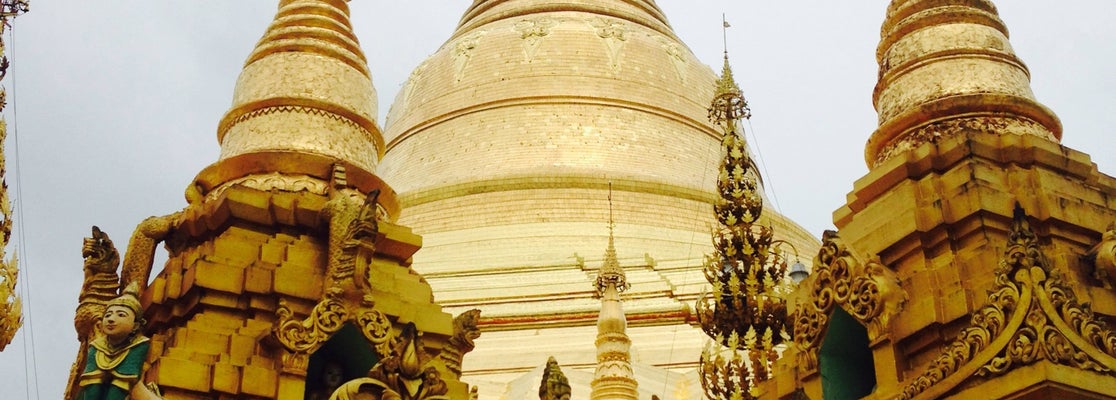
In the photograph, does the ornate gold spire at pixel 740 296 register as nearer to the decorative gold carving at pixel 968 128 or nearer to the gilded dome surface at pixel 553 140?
the decorative gold carving at pixel 968 128

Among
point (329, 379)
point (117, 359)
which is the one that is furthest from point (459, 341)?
point (117, 359)

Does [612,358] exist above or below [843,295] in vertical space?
above

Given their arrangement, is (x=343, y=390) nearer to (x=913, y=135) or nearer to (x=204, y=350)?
(x=204, y=350)

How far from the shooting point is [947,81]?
33.3 feet

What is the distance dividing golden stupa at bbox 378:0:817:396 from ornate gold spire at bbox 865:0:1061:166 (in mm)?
10867

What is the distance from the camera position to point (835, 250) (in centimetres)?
877

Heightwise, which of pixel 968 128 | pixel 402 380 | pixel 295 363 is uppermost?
pixel 968 128

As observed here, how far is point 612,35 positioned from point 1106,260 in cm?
2223

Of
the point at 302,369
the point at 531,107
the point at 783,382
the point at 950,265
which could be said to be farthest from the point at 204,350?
the point at 531,107

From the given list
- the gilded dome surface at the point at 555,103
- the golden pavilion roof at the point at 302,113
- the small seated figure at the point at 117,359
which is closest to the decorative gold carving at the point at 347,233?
the golden pavilion roof at the point at 302,113

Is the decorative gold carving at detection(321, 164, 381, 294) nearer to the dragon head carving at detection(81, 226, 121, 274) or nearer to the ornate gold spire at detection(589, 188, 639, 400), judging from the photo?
the dragon head carving at detection(81, 226, 121, 274)

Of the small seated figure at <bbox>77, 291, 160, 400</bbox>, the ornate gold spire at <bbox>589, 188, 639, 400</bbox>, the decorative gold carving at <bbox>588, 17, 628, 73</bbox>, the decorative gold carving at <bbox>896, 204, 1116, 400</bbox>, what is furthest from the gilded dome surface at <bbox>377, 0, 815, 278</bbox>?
the decorative gold carving at <bbox>896, 204, 1116, 400</bbox>

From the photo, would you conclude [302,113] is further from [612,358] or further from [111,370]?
[612,358]

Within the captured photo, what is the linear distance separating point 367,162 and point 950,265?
489 centimetres
